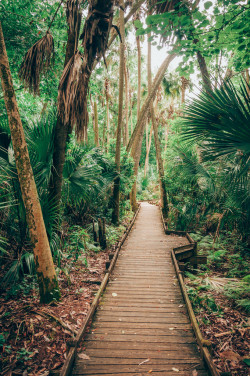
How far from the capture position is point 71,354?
2.55m

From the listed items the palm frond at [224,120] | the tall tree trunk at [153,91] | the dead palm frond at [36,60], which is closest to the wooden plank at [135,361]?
the palm frond at [224,120]

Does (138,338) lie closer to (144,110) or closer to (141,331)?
(141,331)

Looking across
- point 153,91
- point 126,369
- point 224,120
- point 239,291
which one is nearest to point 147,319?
point 126,369

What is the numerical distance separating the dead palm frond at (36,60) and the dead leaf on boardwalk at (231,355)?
5408 mm

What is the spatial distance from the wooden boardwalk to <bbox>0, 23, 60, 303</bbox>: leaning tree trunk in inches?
43.1

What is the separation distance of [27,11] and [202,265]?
29.1ft

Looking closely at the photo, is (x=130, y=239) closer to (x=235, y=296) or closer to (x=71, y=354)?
(x=235, y=296)

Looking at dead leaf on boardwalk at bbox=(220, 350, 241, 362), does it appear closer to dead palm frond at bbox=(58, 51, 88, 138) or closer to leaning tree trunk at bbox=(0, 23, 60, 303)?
leaning tree trunk at bbox=(0, 23, 60, 303)

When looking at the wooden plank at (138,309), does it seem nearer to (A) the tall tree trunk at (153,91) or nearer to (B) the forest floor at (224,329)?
(B) the forest floor at (224,329)

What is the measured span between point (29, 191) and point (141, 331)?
2.84 m

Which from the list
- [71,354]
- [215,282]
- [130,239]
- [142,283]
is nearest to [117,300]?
[142,283]

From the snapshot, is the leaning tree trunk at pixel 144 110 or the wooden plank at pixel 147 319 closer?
the wooden plank at pixel 147 319

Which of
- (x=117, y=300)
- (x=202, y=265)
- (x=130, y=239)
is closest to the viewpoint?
(x=117, y=300)

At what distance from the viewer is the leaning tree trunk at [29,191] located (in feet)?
9.90
